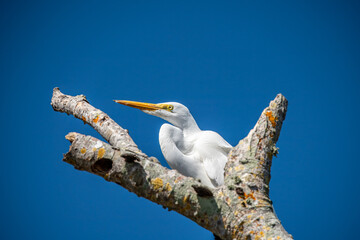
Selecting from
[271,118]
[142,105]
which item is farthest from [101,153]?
[142,105]

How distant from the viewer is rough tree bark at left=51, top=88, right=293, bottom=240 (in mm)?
1770

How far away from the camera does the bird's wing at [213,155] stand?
3479 mm

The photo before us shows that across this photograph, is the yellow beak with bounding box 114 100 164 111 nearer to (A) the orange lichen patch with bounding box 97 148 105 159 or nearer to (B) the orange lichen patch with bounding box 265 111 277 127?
(B) the orange lichen patch with bounding box 265 111 277 127

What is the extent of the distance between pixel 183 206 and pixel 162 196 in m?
0.12

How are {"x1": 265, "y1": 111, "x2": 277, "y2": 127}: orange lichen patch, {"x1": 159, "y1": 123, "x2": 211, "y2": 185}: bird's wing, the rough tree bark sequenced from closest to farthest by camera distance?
the rough tree bark < {"x1": 265, "y1": 111, "x2": 277, "y2": 127}: orange lichen patch < {"x1": 159, "y1": 123, "x2": 211, "y2": 185}: bird's wing

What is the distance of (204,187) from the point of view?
1764 millimetres

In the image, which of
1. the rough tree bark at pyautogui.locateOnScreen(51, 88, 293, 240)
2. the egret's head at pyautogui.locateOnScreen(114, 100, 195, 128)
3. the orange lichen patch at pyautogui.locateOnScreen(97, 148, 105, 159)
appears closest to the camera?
the rough tree bark at pyautogui.locateOnScreen(51, 88, 293, 240)

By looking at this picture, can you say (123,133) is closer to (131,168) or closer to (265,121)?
(131,168)

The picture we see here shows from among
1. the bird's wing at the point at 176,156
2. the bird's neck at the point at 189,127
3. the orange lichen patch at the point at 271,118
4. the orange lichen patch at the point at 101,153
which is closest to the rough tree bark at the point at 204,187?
the orange lichen patch at the point at 101,153

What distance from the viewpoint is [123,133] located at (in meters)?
2.49

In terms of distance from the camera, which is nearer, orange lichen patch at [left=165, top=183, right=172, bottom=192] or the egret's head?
orange lichen patch at [left=165, top=183, right=172, bottom=192]

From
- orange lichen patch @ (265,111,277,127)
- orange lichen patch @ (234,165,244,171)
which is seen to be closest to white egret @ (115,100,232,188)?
orange lichen patch @ (265,111,277,127)

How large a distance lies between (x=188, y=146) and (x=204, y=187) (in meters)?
1.98

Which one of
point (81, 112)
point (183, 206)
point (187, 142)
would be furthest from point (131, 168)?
point (187, 142)
